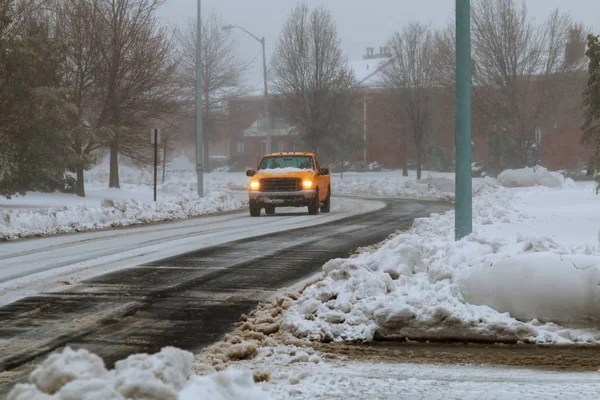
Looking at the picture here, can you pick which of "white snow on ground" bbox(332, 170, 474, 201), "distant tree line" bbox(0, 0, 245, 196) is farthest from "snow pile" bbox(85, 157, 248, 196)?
"distant tree line" bbox(0, 0, 245, 196)

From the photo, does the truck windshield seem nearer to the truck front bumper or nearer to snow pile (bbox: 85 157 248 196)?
the truck front bumper

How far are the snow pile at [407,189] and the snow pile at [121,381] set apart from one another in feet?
124

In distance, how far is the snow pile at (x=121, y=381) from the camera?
4.27 m

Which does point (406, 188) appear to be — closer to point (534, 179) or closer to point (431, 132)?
point (534, 179)

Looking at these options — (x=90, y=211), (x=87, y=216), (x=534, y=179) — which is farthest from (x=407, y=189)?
(x=87, y=216)

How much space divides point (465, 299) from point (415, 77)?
173 feet

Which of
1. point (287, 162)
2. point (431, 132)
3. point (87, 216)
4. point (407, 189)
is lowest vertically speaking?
point (407, 189)

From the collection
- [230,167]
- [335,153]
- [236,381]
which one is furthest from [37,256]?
[230,167]

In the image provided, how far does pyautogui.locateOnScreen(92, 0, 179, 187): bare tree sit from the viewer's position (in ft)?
117

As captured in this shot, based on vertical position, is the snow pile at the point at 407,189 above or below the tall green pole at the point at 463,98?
below

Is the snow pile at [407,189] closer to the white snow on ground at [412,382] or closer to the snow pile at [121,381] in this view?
the white snow on ground at [412,382]

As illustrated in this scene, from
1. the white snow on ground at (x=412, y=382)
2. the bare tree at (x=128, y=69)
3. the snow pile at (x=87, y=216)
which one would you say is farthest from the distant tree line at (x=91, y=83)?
the white snow on ground at (x=412, y=382)

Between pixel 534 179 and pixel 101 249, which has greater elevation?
pixel 534 179

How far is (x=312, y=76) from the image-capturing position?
2136 inches
